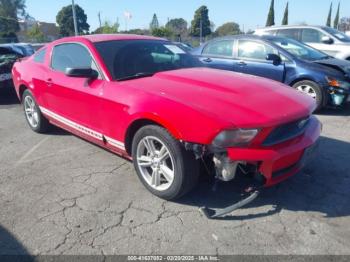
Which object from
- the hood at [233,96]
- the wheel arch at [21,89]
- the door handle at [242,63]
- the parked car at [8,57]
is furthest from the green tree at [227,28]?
the hood at [233,96]

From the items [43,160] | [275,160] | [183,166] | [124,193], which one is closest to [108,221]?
[124,193]

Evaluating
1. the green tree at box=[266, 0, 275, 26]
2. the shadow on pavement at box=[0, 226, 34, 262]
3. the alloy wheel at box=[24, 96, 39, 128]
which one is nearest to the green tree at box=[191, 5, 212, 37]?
the green tree at box=[266, 0, 275, 26]

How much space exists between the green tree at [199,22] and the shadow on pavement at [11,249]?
6830cm

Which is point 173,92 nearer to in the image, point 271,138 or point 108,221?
point 271,138

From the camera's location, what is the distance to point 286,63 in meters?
6.79

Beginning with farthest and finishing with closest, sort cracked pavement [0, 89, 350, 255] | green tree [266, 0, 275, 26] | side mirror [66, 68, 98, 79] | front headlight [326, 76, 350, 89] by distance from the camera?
green tree [266, 0, 275, 26]
front headlight [326, 76, 350, 89]
side mirror [66, 68, 98, 79]
cracked pavement [0, 89, 350, 255]

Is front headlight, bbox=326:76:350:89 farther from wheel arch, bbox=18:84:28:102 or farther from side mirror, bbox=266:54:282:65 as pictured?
wheel arch, bbox=18:84:28:102

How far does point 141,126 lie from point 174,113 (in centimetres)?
58

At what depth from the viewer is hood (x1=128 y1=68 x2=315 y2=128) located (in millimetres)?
2912

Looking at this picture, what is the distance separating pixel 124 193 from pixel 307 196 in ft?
6.10

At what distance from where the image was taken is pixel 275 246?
269 centimetres

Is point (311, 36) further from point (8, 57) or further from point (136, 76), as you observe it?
point (8, 57)

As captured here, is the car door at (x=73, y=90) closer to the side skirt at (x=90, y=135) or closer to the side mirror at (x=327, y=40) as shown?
the side skirt at (x=90, y=135)

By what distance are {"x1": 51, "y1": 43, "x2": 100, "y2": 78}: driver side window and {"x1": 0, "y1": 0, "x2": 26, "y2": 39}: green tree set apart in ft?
212
